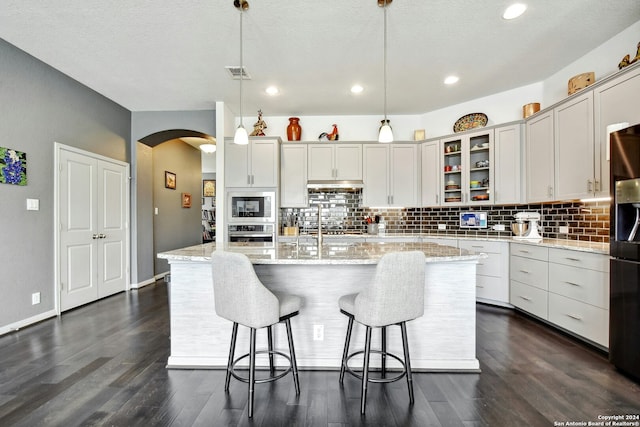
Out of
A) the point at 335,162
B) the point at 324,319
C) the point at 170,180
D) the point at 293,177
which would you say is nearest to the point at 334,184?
the point at 335,162

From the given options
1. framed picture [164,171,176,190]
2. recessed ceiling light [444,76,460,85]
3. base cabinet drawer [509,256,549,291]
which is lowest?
base cabinet drawer [509,256,549,291]

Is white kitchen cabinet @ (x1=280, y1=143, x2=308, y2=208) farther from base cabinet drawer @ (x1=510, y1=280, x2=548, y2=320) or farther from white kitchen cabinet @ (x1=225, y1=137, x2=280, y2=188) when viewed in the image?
base cabinet drawer @ (x1=510, y1=280, x2=548, y2=320)

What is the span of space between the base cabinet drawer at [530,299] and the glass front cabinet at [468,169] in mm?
1189

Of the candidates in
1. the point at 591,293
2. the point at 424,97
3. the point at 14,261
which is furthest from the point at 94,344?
the point at 424,97

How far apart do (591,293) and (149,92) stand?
5.38 m

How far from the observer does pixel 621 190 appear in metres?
2.15

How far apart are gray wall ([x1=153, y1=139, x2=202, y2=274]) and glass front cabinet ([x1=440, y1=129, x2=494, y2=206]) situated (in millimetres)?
4897

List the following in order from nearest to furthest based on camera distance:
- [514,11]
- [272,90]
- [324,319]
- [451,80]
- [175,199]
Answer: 1. [324,319]
2. [514,11]
3. [451,80]
4. [272,90]
5. [175,199]

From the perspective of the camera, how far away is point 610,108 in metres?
2.58

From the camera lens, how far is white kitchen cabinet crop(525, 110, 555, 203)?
11.0ft

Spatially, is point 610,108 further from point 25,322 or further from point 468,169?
point 25,322

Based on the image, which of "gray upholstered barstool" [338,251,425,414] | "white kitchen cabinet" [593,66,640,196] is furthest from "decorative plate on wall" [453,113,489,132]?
"gray upholstered barstool" [338,251,425,414]

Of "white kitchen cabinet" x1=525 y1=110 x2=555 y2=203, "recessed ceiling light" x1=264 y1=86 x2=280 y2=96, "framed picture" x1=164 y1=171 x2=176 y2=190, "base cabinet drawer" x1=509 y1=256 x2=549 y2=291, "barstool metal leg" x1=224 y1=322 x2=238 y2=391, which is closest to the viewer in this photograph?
"barstool metal leg" x1=224 y1=322 x2=238 y2=391

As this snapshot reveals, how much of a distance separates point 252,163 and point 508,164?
3.55 m
